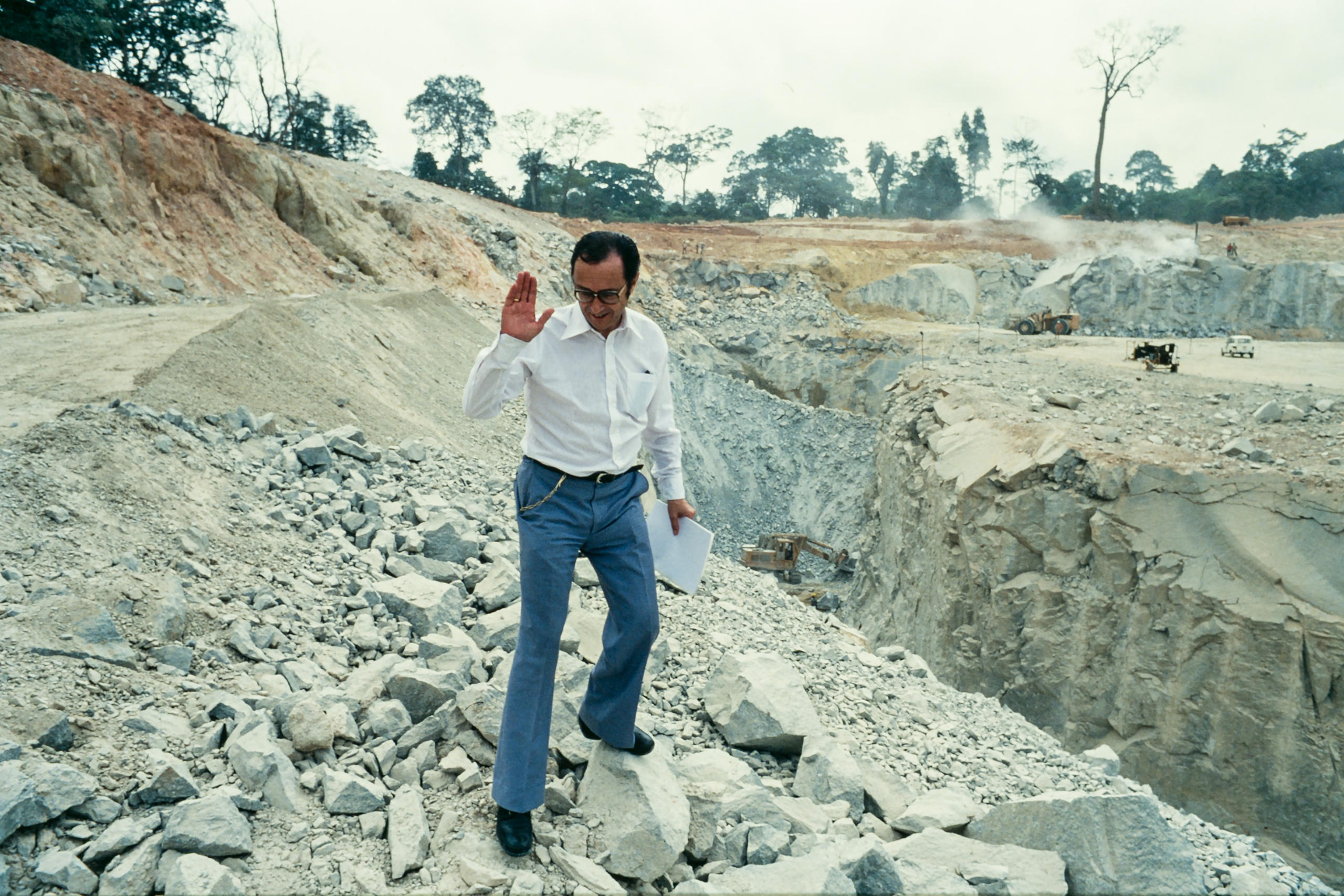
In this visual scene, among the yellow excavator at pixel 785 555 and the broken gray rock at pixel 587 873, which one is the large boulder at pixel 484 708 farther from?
the yellow excavator at pixel 785 555

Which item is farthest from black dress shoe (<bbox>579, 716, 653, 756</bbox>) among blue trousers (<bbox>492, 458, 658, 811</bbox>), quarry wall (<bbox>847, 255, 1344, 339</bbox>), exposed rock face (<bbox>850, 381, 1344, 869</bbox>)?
quarry wall (<bbox>847, 255, 1344, 339</bbox>)

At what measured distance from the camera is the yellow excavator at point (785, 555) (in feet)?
47.1

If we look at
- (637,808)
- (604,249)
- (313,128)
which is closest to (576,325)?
(604,249)

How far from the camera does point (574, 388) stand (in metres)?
2.39

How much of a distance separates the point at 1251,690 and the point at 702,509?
1120 centimetres

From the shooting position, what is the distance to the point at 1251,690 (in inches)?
286

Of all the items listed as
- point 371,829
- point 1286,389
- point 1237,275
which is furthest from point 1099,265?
point 371,829

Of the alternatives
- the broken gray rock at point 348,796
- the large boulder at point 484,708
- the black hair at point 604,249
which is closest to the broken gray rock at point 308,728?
the broken gray rock at point 348,796

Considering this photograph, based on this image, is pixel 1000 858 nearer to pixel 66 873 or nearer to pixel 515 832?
pixel 515 832

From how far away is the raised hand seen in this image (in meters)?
2.31

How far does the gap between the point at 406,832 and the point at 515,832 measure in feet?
1.04

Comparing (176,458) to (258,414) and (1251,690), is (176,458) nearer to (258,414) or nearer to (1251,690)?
(258,414)

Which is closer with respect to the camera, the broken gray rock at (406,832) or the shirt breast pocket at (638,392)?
the broken gray rock at (406,832)

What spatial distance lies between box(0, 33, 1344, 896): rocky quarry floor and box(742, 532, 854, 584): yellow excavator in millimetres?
542
